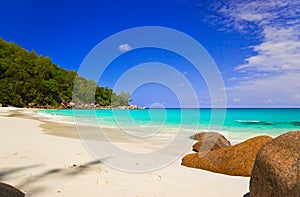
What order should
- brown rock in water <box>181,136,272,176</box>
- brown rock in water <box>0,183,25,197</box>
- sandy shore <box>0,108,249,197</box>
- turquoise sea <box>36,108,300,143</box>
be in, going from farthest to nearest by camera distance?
turquoise sea <box>36,108,300,143</box> → brown rock in water <box>181,136,272,176</box> → sandy shore <box>0,108,249,197</box> → brown rock in water <box>0,183,25,197</box>

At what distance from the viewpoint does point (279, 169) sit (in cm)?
254

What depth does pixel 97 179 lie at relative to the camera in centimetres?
406

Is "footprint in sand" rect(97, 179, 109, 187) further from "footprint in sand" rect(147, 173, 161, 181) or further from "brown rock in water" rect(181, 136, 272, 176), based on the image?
"brown rock in water" rect(181, 136, 272, 176)

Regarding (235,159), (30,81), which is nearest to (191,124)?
(235,159)

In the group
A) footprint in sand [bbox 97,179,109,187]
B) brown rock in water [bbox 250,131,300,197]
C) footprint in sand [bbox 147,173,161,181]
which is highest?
brown rock in water [bbox 250,131,300,197]

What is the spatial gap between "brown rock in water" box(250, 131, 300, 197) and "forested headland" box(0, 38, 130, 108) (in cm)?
4081

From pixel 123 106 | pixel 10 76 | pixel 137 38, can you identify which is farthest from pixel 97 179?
pixel 123 106

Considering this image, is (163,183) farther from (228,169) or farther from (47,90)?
(47,90)

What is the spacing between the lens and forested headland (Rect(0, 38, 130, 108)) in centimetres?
5131

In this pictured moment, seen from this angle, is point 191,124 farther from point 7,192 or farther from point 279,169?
point 7,192

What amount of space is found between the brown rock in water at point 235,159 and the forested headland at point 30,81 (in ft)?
126

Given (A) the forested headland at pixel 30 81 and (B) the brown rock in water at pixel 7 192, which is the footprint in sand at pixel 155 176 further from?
(A) the forested headland at pixel 30 81

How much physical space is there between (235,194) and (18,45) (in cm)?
6949

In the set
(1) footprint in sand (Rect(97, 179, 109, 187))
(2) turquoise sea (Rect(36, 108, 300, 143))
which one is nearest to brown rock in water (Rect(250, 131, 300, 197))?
(1) footprint in sand (Rect(97, 179, 109, 187))
